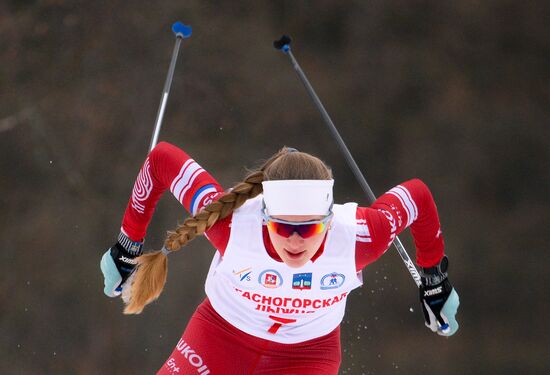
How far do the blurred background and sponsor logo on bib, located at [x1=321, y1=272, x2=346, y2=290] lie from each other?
1907mm

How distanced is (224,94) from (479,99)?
55.7 inches

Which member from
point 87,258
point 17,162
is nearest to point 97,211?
point 87,258

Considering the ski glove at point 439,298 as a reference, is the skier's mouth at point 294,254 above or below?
above

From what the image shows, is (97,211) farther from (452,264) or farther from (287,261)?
(287,261)

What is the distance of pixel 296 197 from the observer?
177 centimetres

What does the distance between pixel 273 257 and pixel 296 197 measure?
0.69 ft

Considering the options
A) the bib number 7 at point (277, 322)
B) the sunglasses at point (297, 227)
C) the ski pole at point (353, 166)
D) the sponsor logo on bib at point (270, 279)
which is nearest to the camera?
the sunglasses at point (297, 227)

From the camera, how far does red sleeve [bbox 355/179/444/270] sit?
1950 mm

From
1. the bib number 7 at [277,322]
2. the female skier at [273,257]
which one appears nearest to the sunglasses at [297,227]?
the female skier at [273,257]

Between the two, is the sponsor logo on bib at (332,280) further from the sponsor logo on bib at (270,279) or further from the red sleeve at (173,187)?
the red sleeve at (173,187)

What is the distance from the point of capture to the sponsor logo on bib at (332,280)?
1.93m

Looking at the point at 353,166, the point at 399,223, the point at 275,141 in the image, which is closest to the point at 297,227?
the point at 399,223

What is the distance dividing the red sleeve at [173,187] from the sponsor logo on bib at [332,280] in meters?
0.28

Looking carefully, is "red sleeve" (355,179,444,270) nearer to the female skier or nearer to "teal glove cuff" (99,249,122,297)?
the female skier
